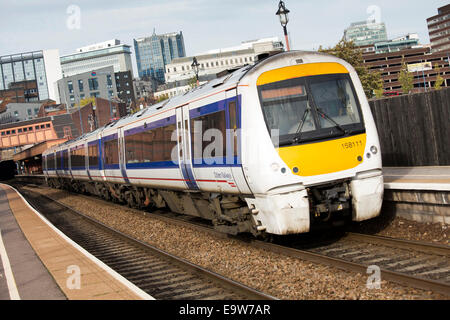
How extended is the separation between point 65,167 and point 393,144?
22.9 m

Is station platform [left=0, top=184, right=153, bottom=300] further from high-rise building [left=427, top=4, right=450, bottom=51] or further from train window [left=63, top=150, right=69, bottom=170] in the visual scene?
high-rise building [left=427, top=4, right=450, bottom=51]

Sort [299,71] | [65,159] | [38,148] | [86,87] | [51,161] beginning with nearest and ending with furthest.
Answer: [299,71], [65,159], [51,161], [38,148], [86,87]

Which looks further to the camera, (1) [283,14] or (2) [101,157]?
(2) [101,157]

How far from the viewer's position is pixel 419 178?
10820 mm

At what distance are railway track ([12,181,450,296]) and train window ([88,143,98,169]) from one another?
13558 millimetres

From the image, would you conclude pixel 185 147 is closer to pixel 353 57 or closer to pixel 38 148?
pixel 353 57

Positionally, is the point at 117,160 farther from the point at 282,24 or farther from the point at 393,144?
the point at 393,144

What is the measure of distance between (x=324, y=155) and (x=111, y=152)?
12.6 m

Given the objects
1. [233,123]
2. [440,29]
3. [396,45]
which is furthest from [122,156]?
[440,29]

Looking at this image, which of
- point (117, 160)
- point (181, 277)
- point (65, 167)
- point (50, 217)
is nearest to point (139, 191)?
point (117, 160)

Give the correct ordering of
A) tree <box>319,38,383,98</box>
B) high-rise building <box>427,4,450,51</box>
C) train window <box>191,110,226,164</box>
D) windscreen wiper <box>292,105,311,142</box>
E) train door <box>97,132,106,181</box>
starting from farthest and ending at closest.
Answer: high-rise building <box>427,4,450,51</box> → tree <box>319,38,383,98</box> → train door <box>97,132,106,181</box> → train window <box>191,110,226,164</box> → windscreen wiper <box>292,105,311,142</box>

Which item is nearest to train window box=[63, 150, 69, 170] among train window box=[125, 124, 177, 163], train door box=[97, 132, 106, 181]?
train door box=[97, 132, 106, 181]

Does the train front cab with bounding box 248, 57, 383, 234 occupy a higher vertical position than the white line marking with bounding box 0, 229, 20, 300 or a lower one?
higher

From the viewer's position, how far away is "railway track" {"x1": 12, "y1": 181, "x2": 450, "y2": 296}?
22.2 feet
